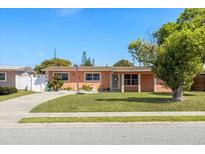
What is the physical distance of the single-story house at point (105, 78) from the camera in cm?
3472

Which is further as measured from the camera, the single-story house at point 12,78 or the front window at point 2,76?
the front window at point 2,76

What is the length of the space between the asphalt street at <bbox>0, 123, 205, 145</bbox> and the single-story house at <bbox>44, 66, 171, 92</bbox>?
931 inches

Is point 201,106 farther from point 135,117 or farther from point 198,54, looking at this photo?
point 135,117

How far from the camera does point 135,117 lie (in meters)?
12.3

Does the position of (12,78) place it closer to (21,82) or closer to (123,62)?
(21,82)

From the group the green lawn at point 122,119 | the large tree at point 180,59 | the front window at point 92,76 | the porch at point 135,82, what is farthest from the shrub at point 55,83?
the green lawn at point 122,119

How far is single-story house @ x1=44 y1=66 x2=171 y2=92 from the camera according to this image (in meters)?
34.7

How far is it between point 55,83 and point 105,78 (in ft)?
19.2

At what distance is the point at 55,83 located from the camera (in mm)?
33438

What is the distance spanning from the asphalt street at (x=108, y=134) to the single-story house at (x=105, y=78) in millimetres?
23659

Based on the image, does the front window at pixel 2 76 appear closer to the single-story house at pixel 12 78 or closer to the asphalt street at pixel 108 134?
the single-story house at pixel 12 78

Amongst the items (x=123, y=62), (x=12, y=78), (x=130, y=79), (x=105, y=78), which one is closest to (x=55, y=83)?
(x=12, y=78)
